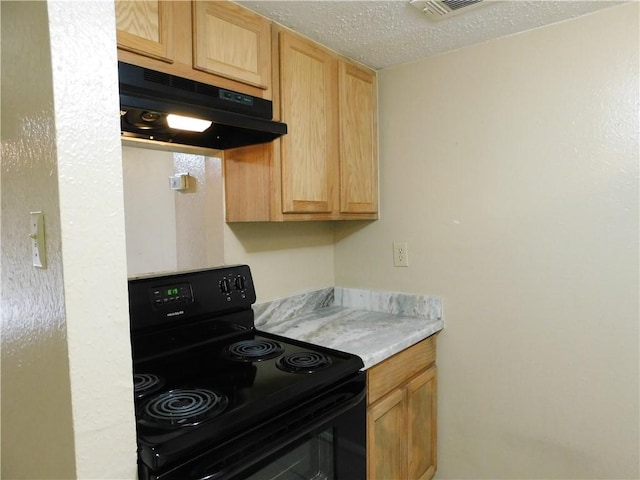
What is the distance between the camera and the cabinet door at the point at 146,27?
1.14m

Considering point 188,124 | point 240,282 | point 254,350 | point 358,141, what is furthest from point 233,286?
point 358,141

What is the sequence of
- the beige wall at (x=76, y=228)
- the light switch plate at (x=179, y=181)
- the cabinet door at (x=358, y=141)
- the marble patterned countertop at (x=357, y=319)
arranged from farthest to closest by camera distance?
the cabinet door at (x=358, y=141), the light switch plate at (x=179, y=181), the marble patterned countertop at (x=357, y=319), the beige wall at (x=76, y=228)

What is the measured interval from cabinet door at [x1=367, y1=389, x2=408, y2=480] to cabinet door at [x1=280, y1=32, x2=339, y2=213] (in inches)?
33.3

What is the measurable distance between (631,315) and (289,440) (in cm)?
137

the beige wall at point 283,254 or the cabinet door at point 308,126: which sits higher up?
the cabinet door at point 308,126

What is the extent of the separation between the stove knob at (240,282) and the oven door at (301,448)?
603 millimetres

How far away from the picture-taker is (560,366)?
1701 mm

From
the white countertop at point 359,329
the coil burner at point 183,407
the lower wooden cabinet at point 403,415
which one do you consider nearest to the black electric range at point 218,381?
the coil burner at point 183,407

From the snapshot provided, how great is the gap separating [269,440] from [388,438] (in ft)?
2.47

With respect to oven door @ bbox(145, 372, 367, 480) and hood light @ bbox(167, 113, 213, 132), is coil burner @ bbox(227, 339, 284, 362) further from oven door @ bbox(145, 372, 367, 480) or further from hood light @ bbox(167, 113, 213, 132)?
hood light @ bbox(167, 113, 213, 132)

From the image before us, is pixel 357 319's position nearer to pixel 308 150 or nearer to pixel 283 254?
pixel 283 254

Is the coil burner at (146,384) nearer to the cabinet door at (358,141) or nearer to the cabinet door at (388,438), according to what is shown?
the cabinet door at (388,438)

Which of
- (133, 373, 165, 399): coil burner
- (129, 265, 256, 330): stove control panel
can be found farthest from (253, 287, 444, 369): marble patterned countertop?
(133, 373, 165, 399): coil burner

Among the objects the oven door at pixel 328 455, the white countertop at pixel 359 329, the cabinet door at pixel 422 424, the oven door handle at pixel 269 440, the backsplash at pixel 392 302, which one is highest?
the backsplash at pixel 392 302
